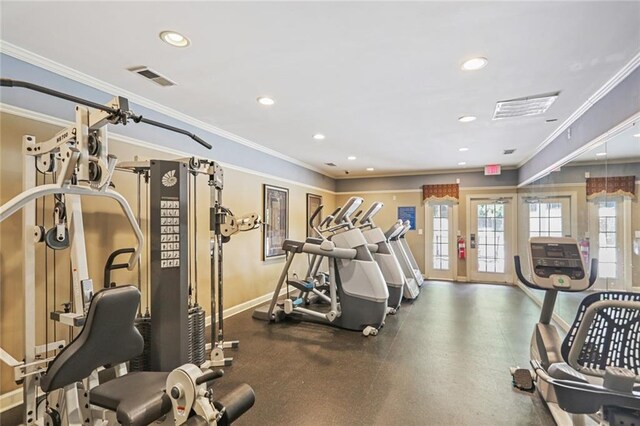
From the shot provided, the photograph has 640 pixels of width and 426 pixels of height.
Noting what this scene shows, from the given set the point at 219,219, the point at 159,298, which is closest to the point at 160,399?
the point at 159,298

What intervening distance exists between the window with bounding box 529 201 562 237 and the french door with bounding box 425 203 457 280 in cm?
208

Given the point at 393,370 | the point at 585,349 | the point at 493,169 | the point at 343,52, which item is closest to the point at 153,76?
the point at 343,52

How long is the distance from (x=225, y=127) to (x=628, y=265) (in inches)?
171

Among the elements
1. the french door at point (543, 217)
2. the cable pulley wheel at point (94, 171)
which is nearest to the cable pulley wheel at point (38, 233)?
the cable pulley wheel at point (94, 171)

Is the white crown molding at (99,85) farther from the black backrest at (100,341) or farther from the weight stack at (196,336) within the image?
the weight stack at (196,336)

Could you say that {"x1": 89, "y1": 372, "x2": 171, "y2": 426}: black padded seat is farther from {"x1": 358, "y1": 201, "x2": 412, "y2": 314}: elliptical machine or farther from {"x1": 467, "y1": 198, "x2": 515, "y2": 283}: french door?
{"x1": 467, "y1": 198, "x2": 515, "y2": 283}: french door

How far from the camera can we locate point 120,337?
5.56ft

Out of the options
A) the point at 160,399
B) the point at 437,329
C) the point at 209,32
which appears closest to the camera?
the point at 160,399

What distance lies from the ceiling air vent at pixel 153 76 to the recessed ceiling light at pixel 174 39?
55cm

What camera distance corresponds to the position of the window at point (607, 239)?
8.82 feet

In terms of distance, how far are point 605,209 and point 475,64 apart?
1795mm

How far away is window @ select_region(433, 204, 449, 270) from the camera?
754 centimetres

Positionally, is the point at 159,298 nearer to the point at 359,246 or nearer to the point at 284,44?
the point at 284,44

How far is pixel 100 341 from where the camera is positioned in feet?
5.30
